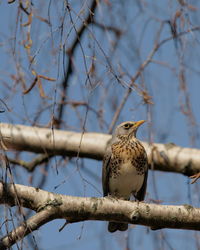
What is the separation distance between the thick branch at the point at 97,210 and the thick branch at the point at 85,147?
1.52 meters

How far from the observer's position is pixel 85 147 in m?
5.54

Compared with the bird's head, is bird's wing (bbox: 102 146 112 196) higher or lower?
lower

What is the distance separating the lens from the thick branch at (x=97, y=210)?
3459mm

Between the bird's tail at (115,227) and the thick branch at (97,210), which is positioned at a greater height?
the bird's tail at (115,227)

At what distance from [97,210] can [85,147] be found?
1915 mm

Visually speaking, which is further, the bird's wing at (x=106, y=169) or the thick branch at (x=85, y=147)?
the bird's wing at (x=106, y=169)

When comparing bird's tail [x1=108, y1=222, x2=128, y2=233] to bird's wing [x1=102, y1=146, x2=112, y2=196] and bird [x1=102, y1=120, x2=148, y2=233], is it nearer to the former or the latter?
bird [x1=102, y1=120, x2=148, y2=233]

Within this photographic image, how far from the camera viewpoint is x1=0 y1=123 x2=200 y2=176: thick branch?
536cm

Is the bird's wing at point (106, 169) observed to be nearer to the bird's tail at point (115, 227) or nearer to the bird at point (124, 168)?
the bird at point (124, 168)

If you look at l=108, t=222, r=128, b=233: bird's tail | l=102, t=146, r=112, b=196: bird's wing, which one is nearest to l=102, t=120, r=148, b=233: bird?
l=102, t=146, r=112, b=196: bird's wing

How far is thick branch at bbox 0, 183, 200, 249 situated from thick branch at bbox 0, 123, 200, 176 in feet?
4.99

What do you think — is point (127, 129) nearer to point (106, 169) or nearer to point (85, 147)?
point (106, 169)

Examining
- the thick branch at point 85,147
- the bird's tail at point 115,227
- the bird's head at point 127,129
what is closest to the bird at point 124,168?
the thick branch at point 85,147

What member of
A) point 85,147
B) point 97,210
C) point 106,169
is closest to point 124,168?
point 106,169
